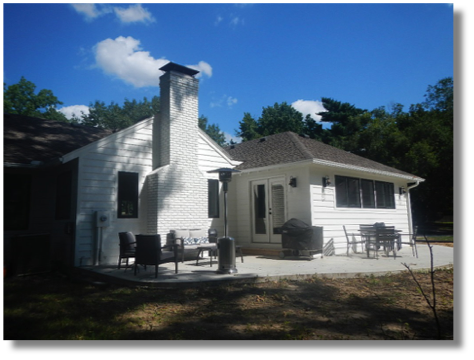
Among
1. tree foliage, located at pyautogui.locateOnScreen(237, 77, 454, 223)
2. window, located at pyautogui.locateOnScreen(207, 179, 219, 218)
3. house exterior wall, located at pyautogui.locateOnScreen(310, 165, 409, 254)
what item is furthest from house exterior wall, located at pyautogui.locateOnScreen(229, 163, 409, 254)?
tree foliage, located at pyautogui.locateOnScreen(237, 77, 454, 223)

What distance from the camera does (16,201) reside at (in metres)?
8.75

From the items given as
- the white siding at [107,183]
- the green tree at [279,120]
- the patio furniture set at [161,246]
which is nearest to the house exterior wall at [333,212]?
the patio furniture set at [161,246]

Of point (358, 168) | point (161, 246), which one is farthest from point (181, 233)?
point (358, 168)

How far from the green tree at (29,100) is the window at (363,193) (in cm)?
3005

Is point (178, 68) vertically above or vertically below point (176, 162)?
above

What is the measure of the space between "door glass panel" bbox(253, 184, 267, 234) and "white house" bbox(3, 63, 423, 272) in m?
0.03

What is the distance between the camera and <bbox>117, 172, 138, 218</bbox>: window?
934cm

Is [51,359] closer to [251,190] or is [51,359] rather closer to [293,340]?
[293,340]

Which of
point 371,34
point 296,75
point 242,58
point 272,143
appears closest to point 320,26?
point 371,34

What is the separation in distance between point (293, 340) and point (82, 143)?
9.08 metres

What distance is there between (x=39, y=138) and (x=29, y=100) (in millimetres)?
27401

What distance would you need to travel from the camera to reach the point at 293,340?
3.62 metres

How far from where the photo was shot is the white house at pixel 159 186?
340 inches

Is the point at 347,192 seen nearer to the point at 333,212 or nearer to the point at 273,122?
the point at 333,212
